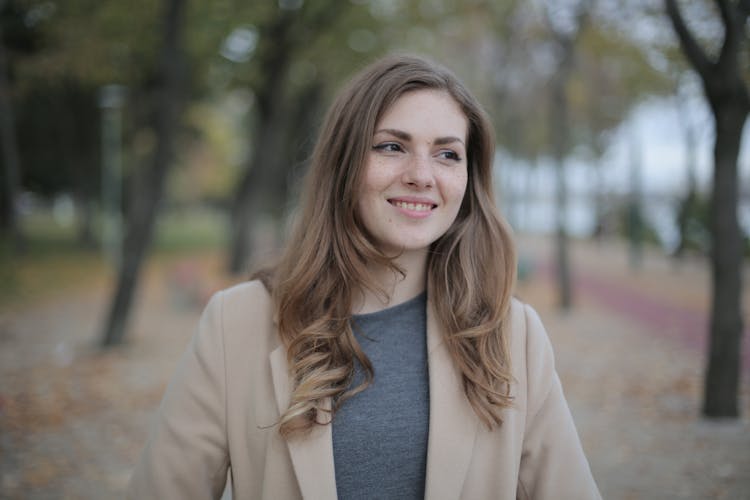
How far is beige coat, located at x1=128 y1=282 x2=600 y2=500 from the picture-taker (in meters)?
1.89

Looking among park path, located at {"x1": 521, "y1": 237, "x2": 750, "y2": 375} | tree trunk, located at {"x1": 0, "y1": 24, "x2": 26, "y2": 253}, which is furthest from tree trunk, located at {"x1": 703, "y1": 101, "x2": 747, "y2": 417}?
tree trunk, located at {"x1": 0, "y1": 24, "x2": 26, "y2": 253}

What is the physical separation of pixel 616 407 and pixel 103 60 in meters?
12.7

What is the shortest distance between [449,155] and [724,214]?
15.8 ft

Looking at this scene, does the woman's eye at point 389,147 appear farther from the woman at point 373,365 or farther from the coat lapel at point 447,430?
the coat lapel at point 447,430

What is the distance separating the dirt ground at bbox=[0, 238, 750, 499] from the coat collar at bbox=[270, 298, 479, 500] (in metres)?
3.37

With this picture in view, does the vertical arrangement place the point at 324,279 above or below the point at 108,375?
above

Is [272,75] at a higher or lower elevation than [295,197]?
higher

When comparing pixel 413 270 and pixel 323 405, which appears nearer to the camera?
pixel 323 405

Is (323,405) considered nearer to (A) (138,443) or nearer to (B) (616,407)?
(A) (138,443)

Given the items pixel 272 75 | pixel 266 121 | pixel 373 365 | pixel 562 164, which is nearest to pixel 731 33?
pixel 373 365

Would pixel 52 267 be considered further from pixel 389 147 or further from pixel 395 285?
pixel 389 147

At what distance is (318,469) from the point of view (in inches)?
72.7

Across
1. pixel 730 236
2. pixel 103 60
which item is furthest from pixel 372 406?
pixel 103 60

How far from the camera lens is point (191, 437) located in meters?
1.92
